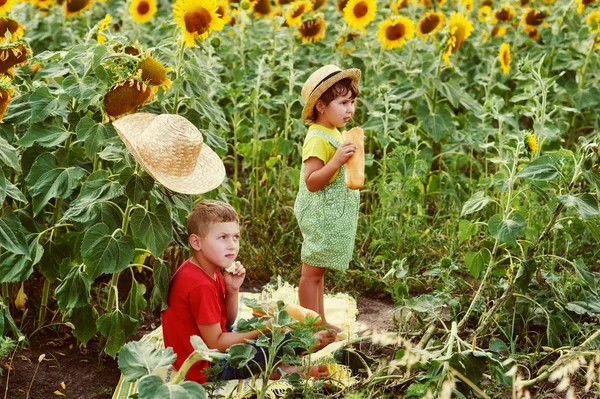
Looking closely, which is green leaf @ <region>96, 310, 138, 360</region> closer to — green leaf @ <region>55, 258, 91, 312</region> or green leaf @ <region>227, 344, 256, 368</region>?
green leaf @ <region>55, 258, 91, 312</region>

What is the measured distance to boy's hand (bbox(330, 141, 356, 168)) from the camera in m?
3.60

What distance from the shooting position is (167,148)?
3.32 meters

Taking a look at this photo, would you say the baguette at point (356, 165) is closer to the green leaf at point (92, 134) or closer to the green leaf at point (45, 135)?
the green leaf at point (92, 134)

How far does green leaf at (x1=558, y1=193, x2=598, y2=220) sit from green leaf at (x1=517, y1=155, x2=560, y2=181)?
0.40ft

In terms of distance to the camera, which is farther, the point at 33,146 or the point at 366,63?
the point at 366,63

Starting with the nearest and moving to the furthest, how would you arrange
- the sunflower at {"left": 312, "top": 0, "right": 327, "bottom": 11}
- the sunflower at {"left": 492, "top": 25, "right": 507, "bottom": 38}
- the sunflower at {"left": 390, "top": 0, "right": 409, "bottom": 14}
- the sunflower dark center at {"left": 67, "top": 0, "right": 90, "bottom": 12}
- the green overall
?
the green overall
the sunflower at {"left": 390, "top": 0, "right": 409, "bottom": 14}
the sunflower dark center at {"left": 67, "top": 0, "right": 90, "bottom": 12}
the sunflower at {"left": 312, "top": 0, "right": 327, "bottom": 11}
the sunflower at {"left": 492, "top": 25, "right": 507, "bottom": 38}

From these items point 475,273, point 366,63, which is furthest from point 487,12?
point 475,273

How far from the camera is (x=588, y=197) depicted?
3510 mm

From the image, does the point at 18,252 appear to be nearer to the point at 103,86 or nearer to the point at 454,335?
the point at 103,86

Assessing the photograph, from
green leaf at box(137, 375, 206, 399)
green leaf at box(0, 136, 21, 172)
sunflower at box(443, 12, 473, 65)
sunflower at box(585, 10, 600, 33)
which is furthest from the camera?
sunflower at box(585, 10, 600, 33)

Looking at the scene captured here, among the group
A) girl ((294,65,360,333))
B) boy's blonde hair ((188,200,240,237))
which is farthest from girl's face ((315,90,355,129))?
boy's blonde hair ((188,200,240,237))

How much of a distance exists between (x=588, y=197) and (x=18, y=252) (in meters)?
2.12

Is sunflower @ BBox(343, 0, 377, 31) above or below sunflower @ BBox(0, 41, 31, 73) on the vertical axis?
below

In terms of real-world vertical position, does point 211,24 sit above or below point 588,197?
above
